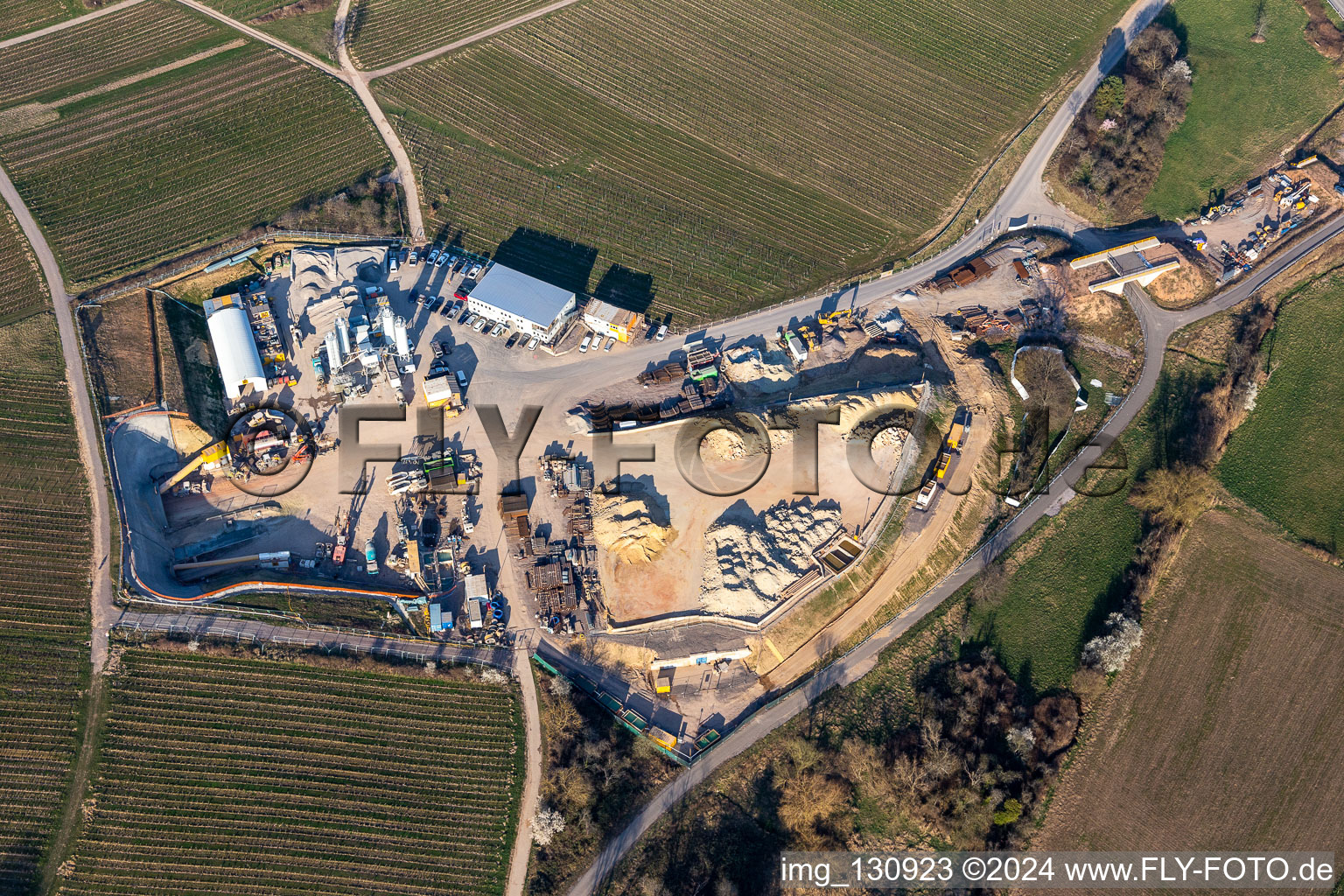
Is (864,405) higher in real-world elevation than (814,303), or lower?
lower

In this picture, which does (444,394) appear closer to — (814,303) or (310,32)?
(814,303)

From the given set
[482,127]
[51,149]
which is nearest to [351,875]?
[482,127]

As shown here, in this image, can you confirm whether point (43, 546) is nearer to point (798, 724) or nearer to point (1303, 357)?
point (798, 724)

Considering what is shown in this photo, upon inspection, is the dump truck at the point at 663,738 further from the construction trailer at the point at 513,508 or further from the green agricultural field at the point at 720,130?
the green agricultural field at the point at 720,130

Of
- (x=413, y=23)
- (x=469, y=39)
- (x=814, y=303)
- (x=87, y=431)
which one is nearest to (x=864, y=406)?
(x=814, y=303)

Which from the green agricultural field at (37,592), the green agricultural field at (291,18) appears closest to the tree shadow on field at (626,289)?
the green agricultural field at (37,592)
